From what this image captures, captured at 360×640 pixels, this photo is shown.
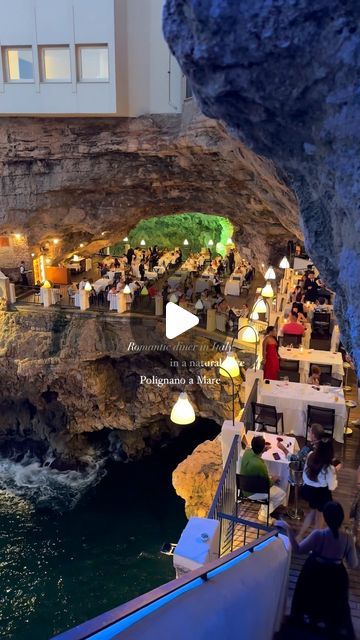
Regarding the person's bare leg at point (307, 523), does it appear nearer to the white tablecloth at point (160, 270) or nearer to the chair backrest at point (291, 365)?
the chair backrest at point (291, 365)

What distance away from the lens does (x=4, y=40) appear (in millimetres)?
14664

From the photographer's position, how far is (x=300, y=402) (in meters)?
8.75

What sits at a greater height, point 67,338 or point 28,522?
point 67,338

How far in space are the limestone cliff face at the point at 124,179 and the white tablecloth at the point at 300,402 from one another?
5.46m

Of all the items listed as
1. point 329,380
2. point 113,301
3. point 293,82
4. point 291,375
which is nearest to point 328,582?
point 293,82

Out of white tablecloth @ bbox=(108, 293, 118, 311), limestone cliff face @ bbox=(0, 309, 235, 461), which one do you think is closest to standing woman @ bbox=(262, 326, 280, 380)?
limestone cliff face @ bbox=(0, 309, 235, 461)

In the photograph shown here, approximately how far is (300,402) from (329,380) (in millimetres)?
1893

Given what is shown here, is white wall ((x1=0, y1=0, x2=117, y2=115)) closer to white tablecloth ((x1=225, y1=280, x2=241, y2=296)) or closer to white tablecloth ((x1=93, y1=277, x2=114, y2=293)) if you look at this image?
white tablecloth ((x1=93, y1=277, x2=114, y2=293))

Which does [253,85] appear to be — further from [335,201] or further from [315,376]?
[315,376]

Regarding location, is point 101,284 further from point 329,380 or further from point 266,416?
point 266,416

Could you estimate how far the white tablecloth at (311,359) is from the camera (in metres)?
10.6

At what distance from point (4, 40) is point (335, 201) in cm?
1452

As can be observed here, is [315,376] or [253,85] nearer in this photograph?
[253,85]

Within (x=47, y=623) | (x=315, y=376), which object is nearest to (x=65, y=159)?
(x=315, y=376)
